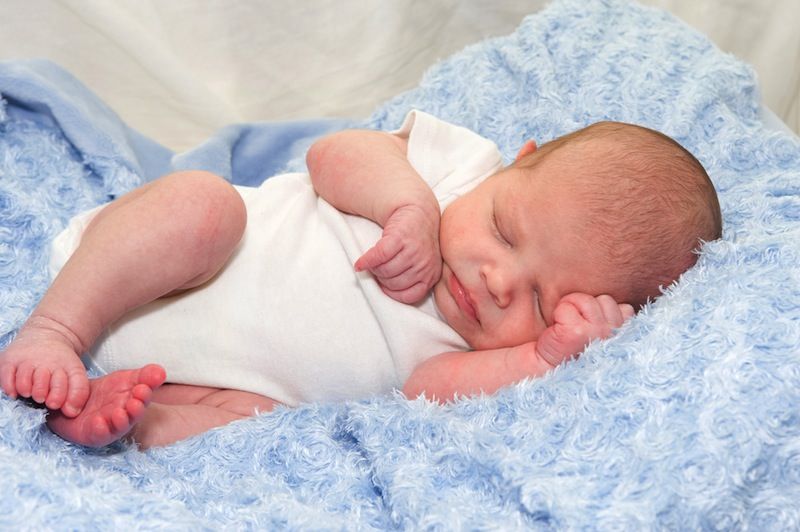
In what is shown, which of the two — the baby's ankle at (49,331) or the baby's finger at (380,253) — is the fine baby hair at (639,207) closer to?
the baby's finger at (380,253)

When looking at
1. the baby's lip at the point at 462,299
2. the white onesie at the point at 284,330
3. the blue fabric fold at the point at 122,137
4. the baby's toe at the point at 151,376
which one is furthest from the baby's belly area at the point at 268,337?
the blue fabric fold at the point at 122,137

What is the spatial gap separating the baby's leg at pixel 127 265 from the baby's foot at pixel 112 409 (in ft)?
0.06

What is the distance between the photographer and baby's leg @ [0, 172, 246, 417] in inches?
45.4

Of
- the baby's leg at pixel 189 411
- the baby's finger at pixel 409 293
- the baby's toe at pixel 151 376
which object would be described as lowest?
the baby's leg at pixel 189 411

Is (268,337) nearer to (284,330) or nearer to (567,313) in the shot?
(284,330)

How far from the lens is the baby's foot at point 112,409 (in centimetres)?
108

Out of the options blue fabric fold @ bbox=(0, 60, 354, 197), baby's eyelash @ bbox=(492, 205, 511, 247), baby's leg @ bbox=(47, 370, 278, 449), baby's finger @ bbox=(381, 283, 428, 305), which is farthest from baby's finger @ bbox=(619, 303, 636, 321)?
blue fabric fold @ bbox=(0, 60, 354, 197)

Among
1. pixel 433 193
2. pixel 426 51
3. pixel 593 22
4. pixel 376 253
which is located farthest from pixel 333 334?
pixel 426 51

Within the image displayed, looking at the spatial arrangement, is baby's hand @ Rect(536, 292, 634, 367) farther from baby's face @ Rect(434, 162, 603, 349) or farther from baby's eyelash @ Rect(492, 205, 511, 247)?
baby's eyelash @ Rect(492, 205, 511, 247)

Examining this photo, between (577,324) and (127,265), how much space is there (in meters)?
0.64

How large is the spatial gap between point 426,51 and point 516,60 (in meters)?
0.44

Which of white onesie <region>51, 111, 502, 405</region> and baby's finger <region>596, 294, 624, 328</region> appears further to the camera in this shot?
white onesie <region>51, 111, 502, 405</region>

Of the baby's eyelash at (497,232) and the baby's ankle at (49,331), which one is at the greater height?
the baby's eyelash at (497,232)

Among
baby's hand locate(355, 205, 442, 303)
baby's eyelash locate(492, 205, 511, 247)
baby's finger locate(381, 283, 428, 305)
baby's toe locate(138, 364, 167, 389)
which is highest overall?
baby's eyelash locate(492, 205, 511, 247)
